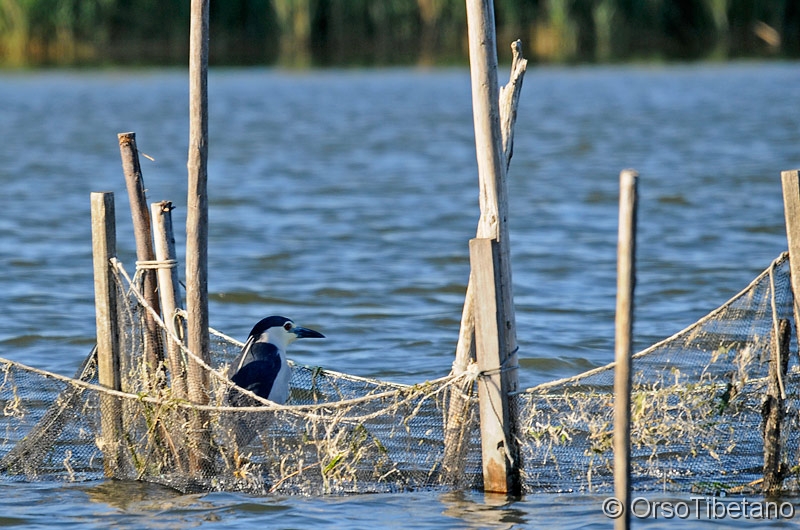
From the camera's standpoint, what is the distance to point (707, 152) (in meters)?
18.9

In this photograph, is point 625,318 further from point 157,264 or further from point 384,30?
point 384,30

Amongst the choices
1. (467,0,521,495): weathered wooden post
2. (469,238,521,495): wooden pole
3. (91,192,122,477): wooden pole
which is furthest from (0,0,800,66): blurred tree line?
(469,238,521,495): wooden pole

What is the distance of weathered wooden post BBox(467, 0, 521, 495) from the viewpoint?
545 cm

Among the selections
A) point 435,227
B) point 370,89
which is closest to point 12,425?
point 435,227

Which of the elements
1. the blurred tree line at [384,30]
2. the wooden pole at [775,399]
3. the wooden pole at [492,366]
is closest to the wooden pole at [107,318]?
the wooden pole at [492,366]

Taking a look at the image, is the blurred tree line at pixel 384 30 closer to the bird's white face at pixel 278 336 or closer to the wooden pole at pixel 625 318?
the bird's white face at pixel 278 336

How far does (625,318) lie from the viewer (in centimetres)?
428

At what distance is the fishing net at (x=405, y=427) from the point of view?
566 cm

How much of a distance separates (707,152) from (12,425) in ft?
47.2

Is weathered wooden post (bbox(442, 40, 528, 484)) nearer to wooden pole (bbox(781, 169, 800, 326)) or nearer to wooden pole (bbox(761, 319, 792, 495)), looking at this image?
wooden pole (bbox(781, 169, 800, 326))

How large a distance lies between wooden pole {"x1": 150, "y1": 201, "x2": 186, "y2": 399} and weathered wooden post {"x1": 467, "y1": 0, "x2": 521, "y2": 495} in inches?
63.5

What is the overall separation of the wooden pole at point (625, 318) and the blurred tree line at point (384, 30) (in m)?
26.1

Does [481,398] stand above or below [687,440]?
above

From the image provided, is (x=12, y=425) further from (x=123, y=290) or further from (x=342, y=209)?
(x=342, y=209)
